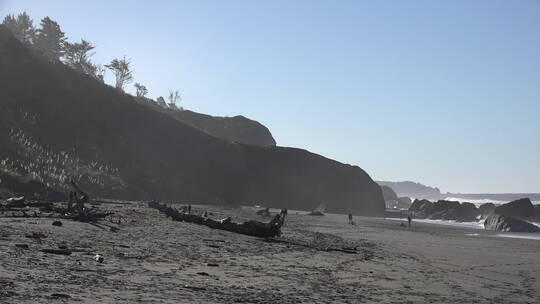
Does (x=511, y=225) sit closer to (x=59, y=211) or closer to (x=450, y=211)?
(x=450, y=211)

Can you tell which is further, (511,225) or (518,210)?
(518,210)

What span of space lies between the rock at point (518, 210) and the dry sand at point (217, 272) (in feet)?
181

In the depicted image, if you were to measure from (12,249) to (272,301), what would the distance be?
590 centimetres

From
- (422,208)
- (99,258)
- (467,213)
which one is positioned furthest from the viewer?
(422,208)

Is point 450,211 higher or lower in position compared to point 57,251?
higher

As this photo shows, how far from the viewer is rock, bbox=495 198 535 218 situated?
7088 cm

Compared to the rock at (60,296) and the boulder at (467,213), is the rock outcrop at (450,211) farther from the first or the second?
the rock at (60,296)

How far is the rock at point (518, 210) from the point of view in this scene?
2790 inches

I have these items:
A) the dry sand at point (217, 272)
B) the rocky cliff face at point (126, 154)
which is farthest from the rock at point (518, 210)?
the dry sand at point (217, 272)

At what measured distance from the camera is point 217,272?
12.0m

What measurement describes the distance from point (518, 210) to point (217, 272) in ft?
228

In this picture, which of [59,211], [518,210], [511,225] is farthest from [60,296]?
[518,210]

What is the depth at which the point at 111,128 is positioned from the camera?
6581 cm

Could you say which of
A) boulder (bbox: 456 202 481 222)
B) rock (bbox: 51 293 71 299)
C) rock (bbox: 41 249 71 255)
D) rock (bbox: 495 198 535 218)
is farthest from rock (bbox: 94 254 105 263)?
rock (bbox: 495 198 535 218)
